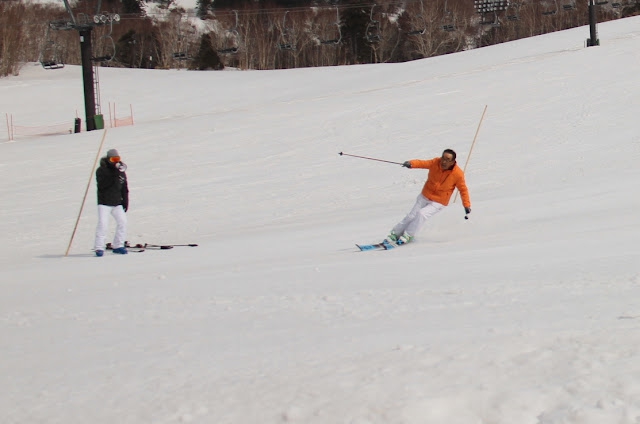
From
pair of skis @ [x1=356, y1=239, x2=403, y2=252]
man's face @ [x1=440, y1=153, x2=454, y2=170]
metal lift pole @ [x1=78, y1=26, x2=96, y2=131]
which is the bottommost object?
pair of skis @ [x1=356, y1=239, x2=403, y2=252]

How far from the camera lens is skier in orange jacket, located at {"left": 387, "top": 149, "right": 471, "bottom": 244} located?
9727mm

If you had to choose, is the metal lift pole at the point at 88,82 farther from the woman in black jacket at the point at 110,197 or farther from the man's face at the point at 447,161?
the man's face at the point at 447,161

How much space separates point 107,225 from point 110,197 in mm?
389

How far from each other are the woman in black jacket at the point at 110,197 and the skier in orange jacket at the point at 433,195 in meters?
3.91

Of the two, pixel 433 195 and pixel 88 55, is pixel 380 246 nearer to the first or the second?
pixel 433 195

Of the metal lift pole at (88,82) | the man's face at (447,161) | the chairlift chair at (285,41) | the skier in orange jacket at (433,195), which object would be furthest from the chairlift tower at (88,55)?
the man's face at (447,161)

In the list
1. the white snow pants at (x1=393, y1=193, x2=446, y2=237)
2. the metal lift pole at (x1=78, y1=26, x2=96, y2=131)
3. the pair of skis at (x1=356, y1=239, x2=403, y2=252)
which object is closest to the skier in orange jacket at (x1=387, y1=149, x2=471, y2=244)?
the white snow pants at (x1=393, y1=193, x2=446, y2=237)

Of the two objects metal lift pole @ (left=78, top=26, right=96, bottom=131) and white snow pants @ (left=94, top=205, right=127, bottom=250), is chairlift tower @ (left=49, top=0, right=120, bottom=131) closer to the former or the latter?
metal lift pole @ (left=78, top=26, right=96, bottom=131)

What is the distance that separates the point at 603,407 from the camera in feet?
12.0

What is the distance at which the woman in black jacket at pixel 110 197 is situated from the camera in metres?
11.0

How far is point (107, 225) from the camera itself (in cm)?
1112

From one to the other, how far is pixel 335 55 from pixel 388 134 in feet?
190

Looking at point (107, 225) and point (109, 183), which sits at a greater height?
point (109, 183)

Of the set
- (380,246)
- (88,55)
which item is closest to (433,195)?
(380,246)
